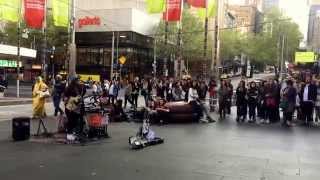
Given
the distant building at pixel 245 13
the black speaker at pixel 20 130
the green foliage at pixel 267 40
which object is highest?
the distant building at pixel 245 13

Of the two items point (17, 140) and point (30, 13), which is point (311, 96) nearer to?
point (17, 140)

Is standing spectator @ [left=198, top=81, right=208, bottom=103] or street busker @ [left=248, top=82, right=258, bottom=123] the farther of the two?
standing spectator @ [left=198, top=81, right=208, bottom=103]

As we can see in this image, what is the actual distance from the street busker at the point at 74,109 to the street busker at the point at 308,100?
872 cm

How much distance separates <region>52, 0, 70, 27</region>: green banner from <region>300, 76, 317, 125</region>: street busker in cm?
1804

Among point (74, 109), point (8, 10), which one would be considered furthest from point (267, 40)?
point (74, 109)

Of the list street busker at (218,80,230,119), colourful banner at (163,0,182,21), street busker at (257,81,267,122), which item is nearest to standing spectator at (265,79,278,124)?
street busker at (257,81,267,122)

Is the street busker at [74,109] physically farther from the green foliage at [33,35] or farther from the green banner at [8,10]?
the green foliage at [33,35]

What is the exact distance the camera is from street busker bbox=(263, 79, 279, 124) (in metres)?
18.9

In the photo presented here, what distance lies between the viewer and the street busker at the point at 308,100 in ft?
60.0

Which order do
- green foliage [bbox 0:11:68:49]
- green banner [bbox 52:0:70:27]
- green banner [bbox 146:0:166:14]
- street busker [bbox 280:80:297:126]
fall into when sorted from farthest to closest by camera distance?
1. green foliage [bbox 0:11:68:49]
2. green banner [bbox 52:0:70:27]
3. green banner [bbox 146:0:166:14]
4. street busker [bbox 280:80:297:126]

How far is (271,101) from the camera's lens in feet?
61.8

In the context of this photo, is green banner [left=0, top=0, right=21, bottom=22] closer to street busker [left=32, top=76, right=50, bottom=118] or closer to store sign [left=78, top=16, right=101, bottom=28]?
street busker [left=32, top=76, right=50, bottom=118]

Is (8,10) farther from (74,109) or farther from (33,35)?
(33,35)

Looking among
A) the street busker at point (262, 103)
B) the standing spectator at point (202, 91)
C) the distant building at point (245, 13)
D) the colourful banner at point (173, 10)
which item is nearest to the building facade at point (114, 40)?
the colourful banner at point (173, 10)
